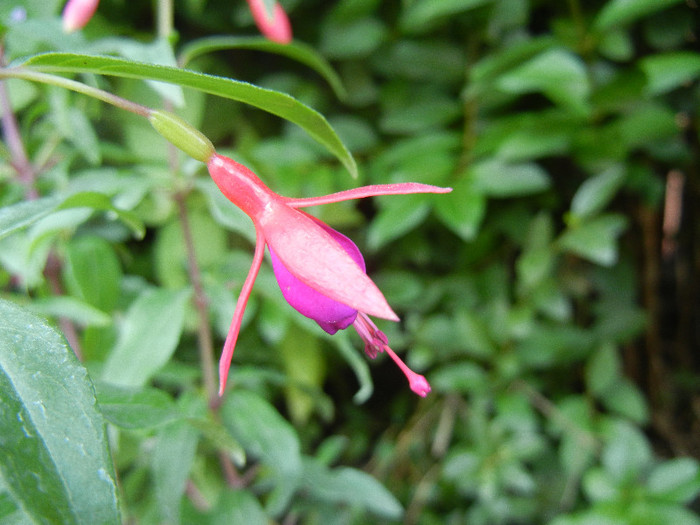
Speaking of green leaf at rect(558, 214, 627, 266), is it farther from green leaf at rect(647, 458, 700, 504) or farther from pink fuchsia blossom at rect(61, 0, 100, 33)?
pink fuchsia blossom at rect(61, 0, 100, 33)

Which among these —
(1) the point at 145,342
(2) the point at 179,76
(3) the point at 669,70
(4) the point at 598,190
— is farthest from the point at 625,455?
(2) the point at 179,76

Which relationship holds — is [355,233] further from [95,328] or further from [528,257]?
[95,328]

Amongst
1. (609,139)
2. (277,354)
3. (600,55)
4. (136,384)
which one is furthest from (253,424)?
(600,55)

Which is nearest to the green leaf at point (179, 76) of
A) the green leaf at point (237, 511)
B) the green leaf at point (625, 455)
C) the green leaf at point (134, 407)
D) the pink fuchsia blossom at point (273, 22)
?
the green leaf at point (134, 407)

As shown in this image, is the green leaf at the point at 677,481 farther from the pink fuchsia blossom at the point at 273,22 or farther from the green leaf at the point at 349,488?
the pink fuchsia blossom at the point at 273,22

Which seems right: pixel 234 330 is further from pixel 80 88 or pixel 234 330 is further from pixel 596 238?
pixel 596 238

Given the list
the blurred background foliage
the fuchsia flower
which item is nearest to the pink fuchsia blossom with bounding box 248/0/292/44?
the blurred background foliage
